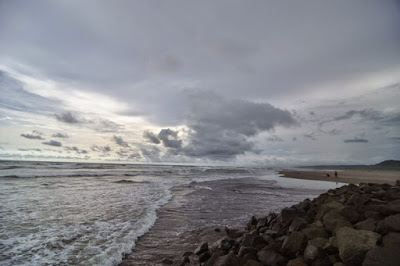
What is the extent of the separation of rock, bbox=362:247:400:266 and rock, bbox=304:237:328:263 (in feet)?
3.23

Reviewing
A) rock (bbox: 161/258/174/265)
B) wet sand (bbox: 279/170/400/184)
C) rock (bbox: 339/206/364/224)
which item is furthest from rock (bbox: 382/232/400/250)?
wet sand (bbox: 279/170/400/184)

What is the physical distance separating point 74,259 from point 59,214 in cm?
559

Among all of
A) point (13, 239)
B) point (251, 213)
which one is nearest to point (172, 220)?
point (251, 213)

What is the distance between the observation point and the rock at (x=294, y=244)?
540 centimetres

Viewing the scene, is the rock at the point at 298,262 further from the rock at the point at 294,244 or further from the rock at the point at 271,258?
the rock at the point at 294,244

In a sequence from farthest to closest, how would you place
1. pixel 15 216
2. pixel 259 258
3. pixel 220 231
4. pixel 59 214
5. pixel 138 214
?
pixel 138 214
pixel 59 214
pixel 15 216
pixel 220 231
pixel 259 258

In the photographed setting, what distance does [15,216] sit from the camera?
10.6 m

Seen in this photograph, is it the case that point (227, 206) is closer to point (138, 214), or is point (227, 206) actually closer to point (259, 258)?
point (138, 214)

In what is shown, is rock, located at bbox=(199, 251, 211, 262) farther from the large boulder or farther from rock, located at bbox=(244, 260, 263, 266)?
the large boulder

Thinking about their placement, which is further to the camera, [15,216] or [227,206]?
[227,206]

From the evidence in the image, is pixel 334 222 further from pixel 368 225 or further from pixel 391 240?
pixel 391 240

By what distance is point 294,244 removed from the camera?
5.50 m

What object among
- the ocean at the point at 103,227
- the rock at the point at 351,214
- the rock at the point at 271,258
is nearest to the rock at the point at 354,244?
the rock at the point at 271,258

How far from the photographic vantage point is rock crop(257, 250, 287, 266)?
16.5 feet
